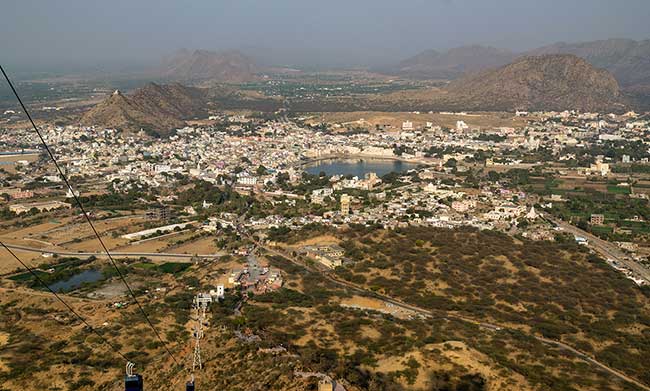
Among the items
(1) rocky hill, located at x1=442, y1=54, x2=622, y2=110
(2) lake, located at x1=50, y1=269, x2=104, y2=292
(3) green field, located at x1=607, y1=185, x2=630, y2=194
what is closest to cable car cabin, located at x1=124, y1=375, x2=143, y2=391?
(2) lake, located at x1=50, y1=269, x2=104, y2=292

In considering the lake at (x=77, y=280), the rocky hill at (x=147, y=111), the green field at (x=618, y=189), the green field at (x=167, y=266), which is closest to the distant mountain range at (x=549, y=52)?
the rocky hill at (x=147, y=111)

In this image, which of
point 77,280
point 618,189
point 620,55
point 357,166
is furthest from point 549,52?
point 77,280

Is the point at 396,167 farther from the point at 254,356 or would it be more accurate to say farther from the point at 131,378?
the point at 131,378

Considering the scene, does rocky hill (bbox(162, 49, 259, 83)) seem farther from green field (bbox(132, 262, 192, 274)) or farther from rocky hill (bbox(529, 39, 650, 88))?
green field (bbox(132, 262, 192, 274))

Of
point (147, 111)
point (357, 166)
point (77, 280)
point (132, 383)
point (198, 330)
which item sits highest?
point (132, 383)

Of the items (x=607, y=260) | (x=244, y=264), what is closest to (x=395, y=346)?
(x=244, y=264)

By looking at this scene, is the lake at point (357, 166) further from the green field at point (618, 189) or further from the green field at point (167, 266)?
the green field at point (167, 266)

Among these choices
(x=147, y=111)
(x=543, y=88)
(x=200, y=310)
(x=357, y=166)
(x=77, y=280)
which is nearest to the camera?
(x=200, y=310)

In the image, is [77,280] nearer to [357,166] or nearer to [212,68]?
[357,166]
